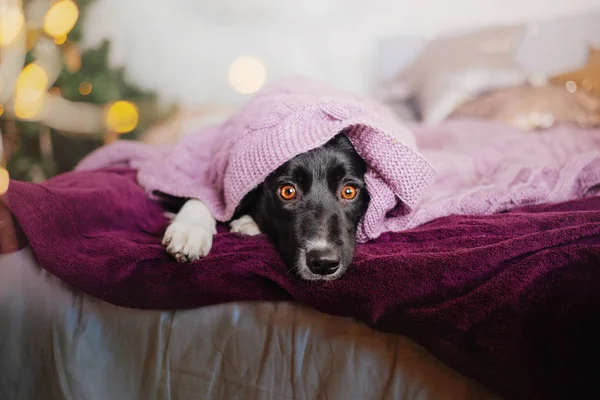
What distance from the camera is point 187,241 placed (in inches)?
57.9

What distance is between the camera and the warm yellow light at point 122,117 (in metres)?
3.44

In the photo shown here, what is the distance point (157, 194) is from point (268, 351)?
92cm

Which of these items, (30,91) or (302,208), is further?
(30,91)

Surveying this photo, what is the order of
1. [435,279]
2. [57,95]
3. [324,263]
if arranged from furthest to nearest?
[57,95] < [324,263] < [435,279]

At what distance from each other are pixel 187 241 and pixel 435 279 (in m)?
0.77

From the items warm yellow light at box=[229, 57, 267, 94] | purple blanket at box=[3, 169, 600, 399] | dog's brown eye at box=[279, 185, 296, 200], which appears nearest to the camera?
purple blanket at box=[3, 169, 600, 399]

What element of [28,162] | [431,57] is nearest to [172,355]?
[28,162]

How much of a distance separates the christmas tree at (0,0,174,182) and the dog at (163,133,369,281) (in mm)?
1097

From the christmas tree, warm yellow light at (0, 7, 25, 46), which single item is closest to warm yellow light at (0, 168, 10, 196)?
the christmas tree

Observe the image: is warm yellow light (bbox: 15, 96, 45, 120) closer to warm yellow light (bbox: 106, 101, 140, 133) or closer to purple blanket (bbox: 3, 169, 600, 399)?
warm yellow light (bbox: 106, 101, 140, 133)

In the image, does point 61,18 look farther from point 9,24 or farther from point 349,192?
point 349,192

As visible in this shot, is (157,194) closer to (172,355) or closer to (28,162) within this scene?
(172,355)

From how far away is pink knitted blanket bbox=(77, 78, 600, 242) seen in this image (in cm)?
156

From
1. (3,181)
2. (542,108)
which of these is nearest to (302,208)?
(3,181)
